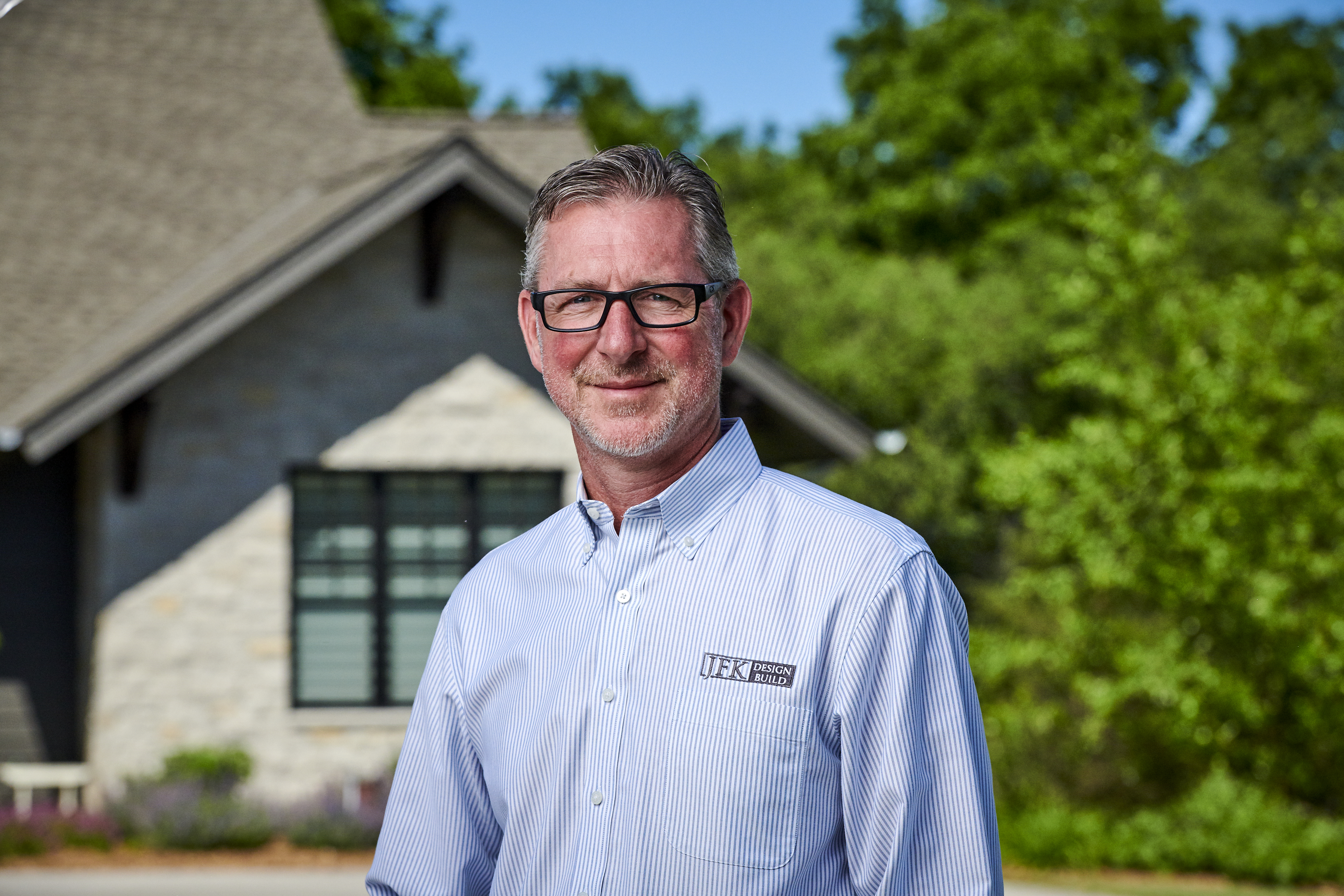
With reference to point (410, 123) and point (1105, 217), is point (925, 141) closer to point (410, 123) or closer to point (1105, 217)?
point (410, 123)

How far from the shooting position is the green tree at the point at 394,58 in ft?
105

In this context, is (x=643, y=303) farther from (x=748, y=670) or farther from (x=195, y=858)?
(x=195, y=858)

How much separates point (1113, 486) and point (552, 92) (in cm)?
3652

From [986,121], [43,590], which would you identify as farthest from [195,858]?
[986,121]

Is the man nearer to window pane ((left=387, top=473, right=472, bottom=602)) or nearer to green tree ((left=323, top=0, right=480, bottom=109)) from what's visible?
window pane ((left=387, top=473, right=472, bottom=602))

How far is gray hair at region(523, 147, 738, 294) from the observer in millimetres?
2066

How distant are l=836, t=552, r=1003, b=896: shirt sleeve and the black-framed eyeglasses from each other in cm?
52

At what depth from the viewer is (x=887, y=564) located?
1912 mm

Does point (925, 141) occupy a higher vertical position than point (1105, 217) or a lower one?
higher

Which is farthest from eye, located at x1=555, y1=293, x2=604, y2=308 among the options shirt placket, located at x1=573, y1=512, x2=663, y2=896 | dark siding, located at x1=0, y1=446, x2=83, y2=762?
dark siding, located at x1=0, y1=446, x2=83, y2=762

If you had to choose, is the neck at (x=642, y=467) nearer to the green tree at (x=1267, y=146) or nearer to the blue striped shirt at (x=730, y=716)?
the blue striped shirt at (x=730, y=716)

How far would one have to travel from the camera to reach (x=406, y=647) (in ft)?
40.8

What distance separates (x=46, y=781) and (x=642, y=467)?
36.6ft

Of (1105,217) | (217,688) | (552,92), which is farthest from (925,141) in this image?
(217,688)
